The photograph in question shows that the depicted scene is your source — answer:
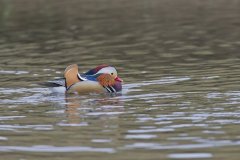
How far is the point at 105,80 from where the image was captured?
14664 millimetres

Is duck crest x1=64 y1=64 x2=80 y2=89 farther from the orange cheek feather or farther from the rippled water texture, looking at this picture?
the orange cheek feather

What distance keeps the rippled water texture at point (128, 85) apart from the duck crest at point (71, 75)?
248mm

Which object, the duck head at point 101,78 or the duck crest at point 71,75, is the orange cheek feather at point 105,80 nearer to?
the duck head at point 101,78

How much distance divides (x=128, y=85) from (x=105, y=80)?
96cm

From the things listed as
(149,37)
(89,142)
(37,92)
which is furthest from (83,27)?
(89,142)

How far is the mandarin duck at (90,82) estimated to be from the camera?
14.5 meters

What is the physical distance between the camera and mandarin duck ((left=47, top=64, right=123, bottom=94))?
570 inches

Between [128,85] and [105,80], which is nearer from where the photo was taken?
[105,80]

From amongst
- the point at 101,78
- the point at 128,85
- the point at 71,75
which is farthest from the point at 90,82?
the point at 128,85

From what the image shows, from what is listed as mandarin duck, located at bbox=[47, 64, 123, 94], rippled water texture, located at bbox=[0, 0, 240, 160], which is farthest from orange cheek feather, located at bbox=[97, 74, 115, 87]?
rippled water texture, located at bbox=[0, 0, 240, 160]

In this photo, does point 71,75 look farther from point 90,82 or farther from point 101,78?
point 101,78

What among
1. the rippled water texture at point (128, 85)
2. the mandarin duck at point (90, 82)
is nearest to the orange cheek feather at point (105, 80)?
the mandarin duck at point (90, 82)

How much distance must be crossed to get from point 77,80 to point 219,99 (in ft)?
8.30

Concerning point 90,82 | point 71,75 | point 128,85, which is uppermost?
point 128,85
